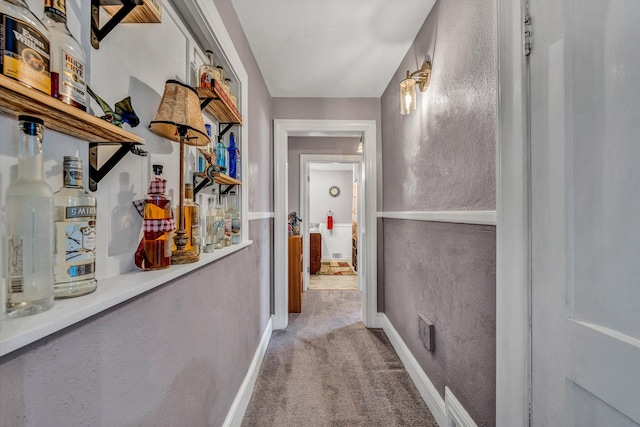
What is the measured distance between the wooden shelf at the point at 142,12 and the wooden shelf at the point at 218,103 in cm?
35

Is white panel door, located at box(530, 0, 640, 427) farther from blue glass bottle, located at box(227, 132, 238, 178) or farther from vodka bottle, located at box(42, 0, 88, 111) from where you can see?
blue glass bottle, located at box(227, 132, 238, 178)

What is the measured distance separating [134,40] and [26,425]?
2.91 feet

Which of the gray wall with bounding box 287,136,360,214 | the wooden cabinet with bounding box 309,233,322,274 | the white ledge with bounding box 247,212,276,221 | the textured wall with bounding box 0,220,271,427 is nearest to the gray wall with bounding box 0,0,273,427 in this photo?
the textured wall with bounding box 0,220,271,427

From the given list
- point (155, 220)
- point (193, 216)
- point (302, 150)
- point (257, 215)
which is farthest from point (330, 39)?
point (302, 150)

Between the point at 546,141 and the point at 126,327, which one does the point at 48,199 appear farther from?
the point at 546,141

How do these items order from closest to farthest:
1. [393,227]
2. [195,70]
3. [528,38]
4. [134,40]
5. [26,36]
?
[26,36] < [134,40] < [528,38] < [195,70] < [393,227]

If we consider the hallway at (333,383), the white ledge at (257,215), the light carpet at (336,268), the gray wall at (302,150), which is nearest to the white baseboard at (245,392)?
the hallway at (333,383)

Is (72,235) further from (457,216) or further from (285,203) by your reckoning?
(285,203)

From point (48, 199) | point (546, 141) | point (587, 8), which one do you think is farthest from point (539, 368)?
point (48, 199)

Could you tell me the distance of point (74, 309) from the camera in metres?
0.46

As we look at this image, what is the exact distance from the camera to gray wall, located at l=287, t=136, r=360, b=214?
400cm

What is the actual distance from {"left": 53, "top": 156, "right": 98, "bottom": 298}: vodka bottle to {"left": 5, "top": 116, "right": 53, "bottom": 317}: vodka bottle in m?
0.06

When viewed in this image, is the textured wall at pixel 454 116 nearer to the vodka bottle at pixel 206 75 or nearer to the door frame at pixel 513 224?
the door frame at pixel 513 224

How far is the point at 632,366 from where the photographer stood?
596 mm
